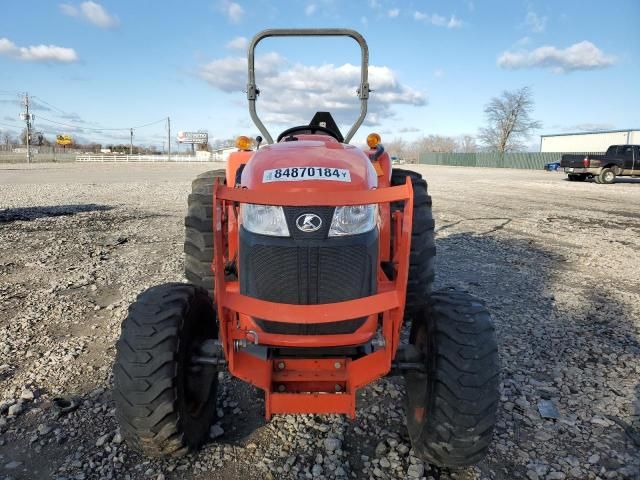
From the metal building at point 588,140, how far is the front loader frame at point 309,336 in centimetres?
6055

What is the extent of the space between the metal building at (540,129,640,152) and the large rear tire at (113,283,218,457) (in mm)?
60974

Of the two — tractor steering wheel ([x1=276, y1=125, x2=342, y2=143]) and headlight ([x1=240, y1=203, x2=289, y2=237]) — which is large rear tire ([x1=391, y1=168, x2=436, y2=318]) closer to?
tractor steering wheel ([x1=276, y1=125, x2=342, y2=143])

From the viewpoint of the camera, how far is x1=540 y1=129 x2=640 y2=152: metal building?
52.5 m

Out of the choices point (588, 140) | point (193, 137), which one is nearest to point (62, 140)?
point (193, 137)

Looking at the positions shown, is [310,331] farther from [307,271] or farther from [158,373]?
[158,373]

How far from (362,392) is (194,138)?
3990 inches

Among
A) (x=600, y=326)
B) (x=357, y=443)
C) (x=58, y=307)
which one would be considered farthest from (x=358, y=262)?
(x=58, y=307)

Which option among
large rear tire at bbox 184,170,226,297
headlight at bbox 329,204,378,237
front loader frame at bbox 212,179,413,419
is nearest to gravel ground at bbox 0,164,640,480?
front loader frame at bbox 212,179,413,419

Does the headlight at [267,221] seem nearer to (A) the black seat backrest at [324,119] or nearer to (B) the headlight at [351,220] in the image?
(B) the headlight at [351,220]

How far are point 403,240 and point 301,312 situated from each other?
558mm

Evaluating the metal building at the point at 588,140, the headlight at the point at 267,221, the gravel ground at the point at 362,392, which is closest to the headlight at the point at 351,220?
the headlight at the point at 267,221

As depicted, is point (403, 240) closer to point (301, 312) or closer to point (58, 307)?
point (301, 312)

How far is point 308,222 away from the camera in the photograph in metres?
2.16

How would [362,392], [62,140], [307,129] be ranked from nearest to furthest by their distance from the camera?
1. [362,392]
2. [307,129]
3. [62,140]
